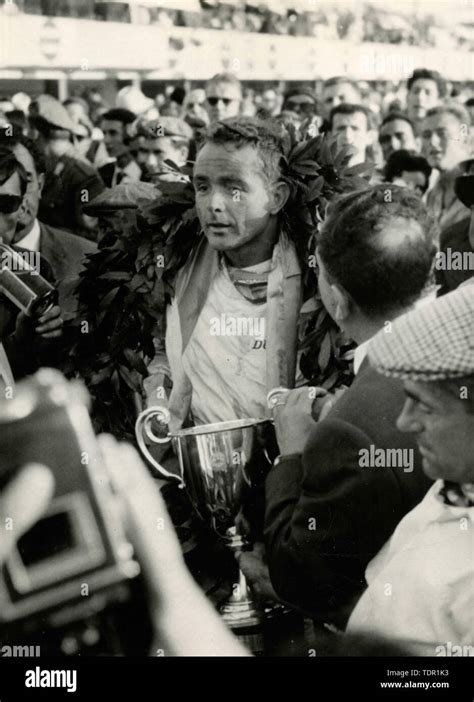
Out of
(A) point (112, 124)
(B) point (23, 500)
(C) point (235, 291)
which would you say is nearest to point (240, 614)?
(B) point (23, 500)

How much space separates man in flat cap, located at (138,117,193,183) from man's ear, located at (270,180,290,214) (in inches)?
12.8

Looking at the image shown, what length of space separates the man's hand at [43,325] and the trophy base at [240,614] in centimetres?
88

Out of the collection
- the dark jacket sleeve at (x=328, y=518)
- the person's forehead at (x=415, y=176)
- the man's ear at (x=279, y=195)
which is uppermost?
the person's forehead at (x=415, y=176)

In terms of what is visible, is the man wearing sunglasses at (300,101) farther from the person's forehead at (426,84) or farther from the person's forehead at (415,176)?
the person's forehead at (415,176)

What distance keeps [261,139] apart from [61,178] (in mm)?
693

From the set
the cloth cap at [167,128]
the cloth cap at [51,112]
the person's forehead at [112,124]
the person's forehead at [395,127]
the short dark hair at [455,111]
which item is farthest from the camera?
the person's forehead at [112,124]

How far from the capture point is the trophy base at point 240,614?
334cm

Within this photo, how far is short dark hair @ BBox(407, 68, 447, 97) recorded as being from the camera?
342 centimetres

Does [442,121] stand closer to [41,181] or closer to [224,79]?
[224,79]

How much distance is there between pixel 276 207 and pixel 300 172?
0.11m

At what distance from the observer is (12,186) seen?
3438mm

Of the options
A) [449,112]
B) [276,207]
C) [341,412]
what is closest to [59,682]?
[341,412]

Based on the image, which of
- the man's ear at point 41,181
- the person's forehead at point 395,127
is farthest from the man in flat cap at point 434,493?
the person's forehead at point 395,127

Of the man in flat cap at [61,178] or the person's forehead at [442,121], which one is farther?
the person's forehead at [442,121]
